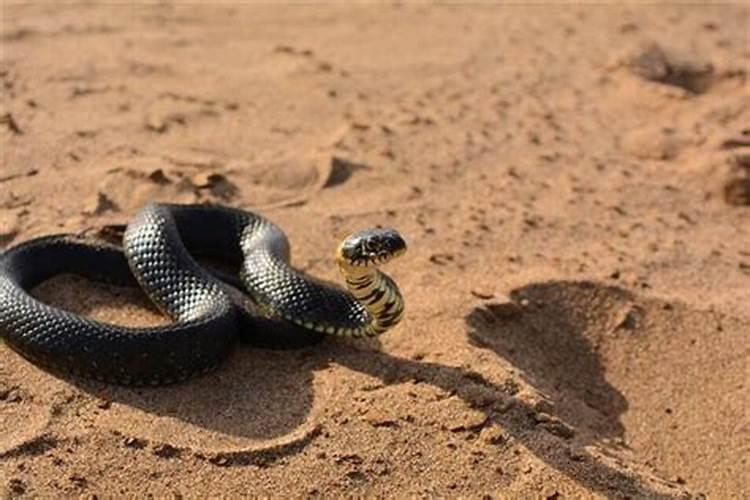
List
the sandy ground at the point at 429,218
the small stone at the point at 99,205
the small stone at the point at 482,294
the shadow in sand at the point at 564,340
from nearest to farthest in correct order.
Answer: the sandy ground at the point at 429,218
the shadow in sand at the point at 564,340
the small stone at the point at 482,294
the small stone at the point at 99,205

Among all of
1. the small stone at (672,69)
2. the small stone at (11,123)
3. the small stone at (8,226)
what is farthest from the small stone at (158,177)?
the small stone at (672,69)

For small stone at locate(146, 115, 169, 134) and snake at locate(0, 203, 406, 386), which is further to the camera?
small stone at locate(146, 115, 169, 134)

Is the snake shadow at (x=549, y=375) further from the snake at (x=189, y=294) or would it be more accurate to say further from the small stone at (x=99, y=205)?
the small stone at (x=99, y=205)

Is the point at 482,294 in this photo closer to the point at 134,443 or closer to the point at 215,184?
the point at 215,184

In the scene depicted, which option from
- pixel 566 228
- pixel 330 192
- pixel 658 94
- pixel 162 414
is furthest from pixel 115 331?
pixel 658 94

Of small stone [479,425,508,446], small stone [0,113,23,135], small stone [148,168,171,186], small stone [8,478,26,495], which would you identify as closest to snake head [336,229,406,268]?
small stone [479,425,508,446]

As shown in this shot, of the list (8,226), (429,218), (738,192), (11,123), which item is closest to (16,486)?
(8,226)

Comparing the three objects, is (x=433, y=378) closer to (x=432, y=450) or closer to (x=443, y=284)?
(x=432, y=450)

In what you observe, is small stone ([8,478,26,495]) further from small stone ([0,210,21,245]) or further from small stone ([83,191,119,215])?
small stone ([83,191,119,215])
